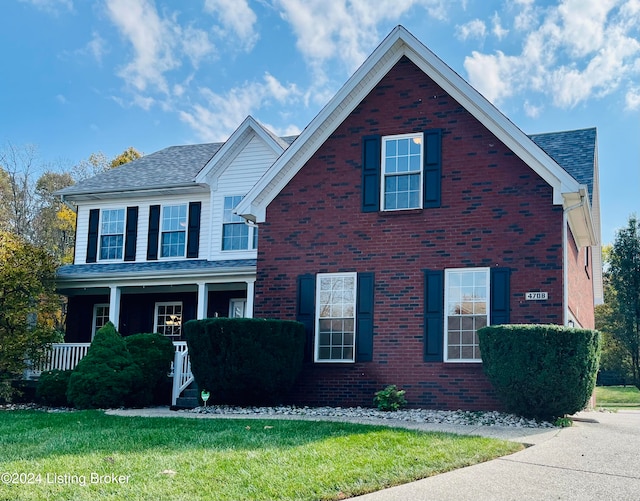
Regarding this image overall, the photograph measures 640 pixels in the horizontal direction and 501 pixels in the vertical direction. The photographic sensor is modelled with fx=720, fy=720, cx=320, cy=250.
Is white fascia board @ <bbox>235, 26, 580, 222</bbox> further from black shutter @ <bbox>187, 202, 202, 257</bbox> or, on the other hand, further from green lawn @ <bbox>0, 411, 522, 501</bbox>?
green lawn @ <bbox>0, 411, 522, 501</bbox>

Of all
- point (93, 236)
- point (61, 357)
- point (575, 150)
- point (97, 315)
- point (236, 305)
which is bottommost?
point (61, 357)

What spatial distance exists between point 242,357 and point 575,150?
9.30 metres

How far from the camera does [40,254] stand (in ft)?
59.6

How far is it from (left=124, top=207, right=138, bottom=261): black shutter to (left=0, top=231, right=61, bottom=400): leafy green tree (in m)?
2.60

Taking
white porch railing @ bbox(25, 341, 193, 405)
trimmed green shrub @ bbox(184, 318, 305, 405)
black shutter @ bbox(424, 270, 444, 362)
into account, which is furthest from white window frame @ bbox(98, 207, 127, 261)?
black shutter @ bbox(424, 270, 444, 362)

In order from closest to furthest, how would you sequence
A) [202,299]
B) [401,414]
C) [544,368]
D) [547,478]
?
1. [547,478]
2. [544,368]
3. [401,414]
4. [202,299]

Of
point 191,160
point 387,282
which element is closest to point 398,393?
point 387,282

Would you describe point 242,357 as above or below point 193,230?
below

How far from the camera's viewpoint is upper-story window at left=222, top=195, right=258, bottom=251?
18.8 meters

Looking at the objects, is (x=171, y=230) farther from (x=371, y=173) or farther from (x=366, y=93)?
(x=366, y=93)

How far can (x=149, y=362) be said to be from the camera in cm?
1484

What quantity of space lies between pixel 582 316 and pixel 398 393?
A: 6743 mm

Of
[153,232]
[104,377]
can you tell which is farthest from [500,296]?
[153,232]

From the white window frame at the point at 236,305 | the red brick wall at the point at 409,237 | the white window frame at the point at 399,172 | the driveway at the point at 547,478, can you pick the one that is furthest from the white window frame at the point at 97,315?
the driveway at the point at 547,478
